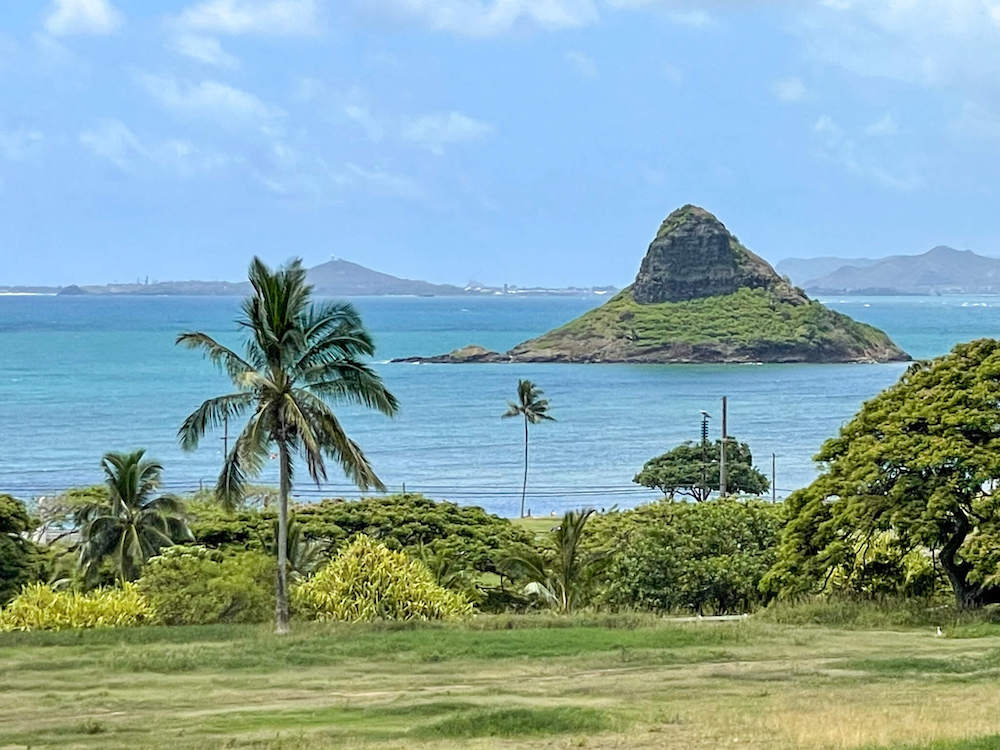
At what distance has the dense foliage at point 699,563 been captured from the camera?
34.0 metres

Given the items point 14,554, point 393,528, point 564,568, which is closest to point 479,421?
point 393,528

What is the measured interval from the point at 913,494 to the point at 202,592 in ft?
46.5

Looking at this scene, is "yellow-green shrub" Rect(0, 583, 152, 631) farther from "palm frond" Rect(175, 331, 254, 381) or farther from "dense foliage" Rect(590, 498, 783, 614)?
"dense foliage" Rect(590, 498, 783, 614)

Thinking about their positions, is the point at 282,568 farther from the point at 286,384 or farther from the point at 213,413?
the point at 286,384

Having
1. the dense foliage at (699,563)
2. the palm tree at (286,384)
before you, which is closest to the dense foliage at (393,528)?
the dense foliage at (699,563)

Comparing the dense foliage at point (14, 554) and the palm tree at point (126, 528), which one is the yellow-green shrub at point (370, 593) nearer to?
the palm tree at point (126, 528)

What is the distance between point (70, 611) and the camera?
2844 cm

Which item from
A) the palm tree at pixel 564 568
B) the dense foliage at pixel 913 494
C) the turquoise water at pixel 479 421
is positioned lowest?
the turquoise water at pixel 479 421

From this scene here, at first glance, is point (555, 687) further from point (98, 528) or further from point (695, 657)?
point (98, 528)

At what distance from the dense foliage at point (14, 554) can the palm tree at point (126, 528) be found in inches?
95.3

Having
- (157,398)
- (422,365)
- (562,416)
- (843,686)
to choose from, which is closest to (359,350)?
(843,686)

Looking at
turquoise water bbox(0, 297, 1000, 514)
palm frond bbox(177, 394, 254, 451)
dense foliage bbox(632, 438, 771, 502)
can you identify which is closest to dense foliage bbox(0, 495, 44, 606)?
palm frond bbox(177, 394, 254, 451)

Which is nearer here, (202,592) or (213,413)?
(213,413)

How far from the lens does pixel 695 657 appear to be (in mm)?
24141
